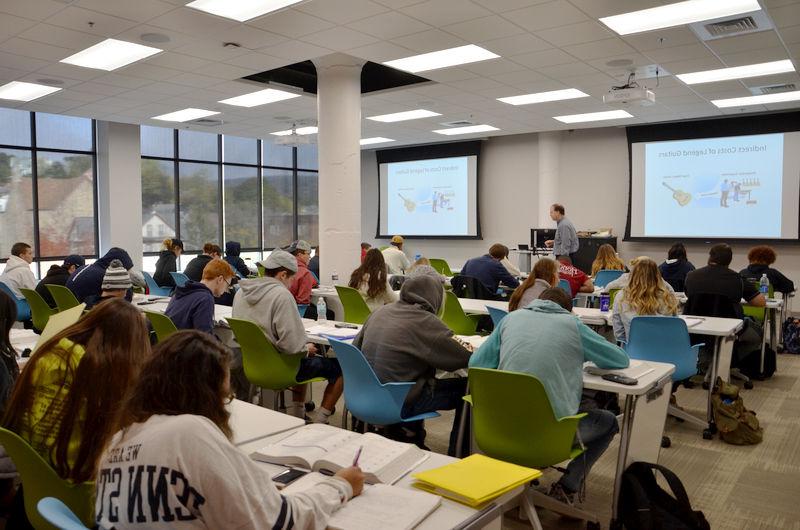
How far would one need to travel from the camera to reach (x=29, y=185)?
10.7 metres

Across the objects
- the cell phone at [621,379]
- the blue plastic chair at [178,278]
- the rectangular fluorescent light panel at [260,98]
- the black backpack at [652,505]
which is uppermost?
the rectangular fluorescent light panel at [260,98]

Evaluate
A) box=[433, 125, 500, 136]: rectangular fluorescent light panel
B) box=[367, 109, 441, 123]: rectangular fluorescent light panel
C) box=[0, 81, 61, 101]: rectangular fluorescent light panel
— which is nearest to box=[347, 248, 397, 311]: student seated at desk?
box=[367, 109, 441, 123]: rectangular fluorescent light panel

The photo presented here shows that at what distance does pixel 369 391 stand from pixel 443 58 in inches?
183

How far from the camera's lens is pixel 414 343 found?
3371 millimetres

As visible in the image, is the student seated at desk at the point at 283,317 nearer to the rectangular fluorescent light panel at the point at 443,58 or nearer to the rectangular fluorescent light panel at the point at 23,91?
the rectangular fluorescent light panel at the point at 443,58

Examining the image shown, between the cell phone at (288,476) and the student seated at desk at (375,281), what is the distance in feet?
12.8

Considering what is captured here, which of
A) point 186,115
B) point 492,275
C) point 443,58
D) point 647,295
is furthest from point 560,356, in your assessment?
point 186,115

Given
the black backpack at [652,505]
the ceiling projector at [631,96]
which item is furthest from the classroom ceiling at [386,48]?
the black backpack at [652,505]

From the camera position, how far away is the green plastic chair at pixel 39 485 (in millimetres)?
1861

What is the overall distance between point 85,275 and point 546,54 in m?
5.09

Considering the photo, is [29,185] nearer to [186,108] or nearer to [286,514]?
[186,108]

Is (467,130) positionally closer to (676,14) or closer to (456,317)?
(676,14)

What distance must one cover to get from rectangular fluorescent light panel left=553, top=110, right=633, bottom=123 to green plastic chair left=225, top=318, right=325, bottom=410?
304 inches

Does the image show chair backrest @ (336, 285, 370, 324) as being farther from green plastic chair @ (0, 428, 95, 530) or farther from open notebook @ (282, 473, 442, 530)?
open notebook @ (282, 473, 442, 530)
